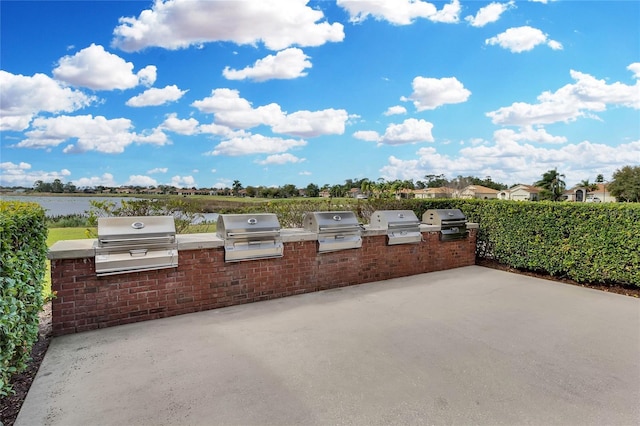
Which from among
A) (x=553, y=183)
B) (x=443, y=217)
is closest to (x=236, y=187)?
(x=443, y=217)

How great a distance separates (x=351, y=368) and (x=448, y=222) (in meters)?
4.41

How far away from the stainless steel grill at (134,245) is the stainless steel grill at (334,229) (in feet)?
6.27

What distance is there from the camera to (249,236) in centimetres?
416

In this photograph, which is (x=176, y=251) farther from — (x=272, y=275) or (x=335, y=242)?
(x=335, y=242)

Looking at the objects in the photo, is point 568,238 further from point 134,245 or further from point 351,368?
point 134,245

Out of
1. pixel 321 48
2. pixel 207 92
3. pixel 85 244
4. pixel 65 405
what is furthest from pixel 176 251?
pixel 321 48

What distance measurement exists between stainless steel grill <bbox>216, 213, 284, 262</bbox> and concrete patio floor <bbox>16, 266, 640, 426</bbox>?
0.66 metres

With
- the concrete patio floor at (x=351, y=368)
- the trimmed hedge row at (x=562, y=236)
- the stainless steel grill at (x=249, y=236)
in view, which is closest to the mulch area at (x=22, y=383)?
the concrete patio floor at (x=351, y=368)

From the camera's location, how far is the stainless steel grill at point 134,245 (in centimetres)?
339

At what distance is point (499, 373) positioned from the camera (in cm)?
261

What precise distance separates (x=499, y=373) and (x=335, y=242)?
270cm

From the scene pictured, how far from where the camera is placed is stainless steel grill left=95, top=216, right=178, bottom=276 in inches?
134

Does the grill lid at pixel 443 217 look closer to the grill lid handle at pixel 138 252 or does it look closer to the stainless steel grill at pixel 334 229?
the stainless steel grill at pixel 334 229

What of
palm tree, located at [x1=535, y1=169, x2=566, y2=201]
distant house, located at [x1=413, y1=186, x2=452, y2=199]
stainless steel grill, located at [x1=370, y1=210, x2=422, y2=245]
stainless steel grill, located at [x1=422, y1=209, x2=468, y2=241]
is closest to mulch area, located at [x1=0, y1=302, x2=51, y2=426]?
stainless steel grill, located at [x1=370, y1=210, x2=422, y2=245]
